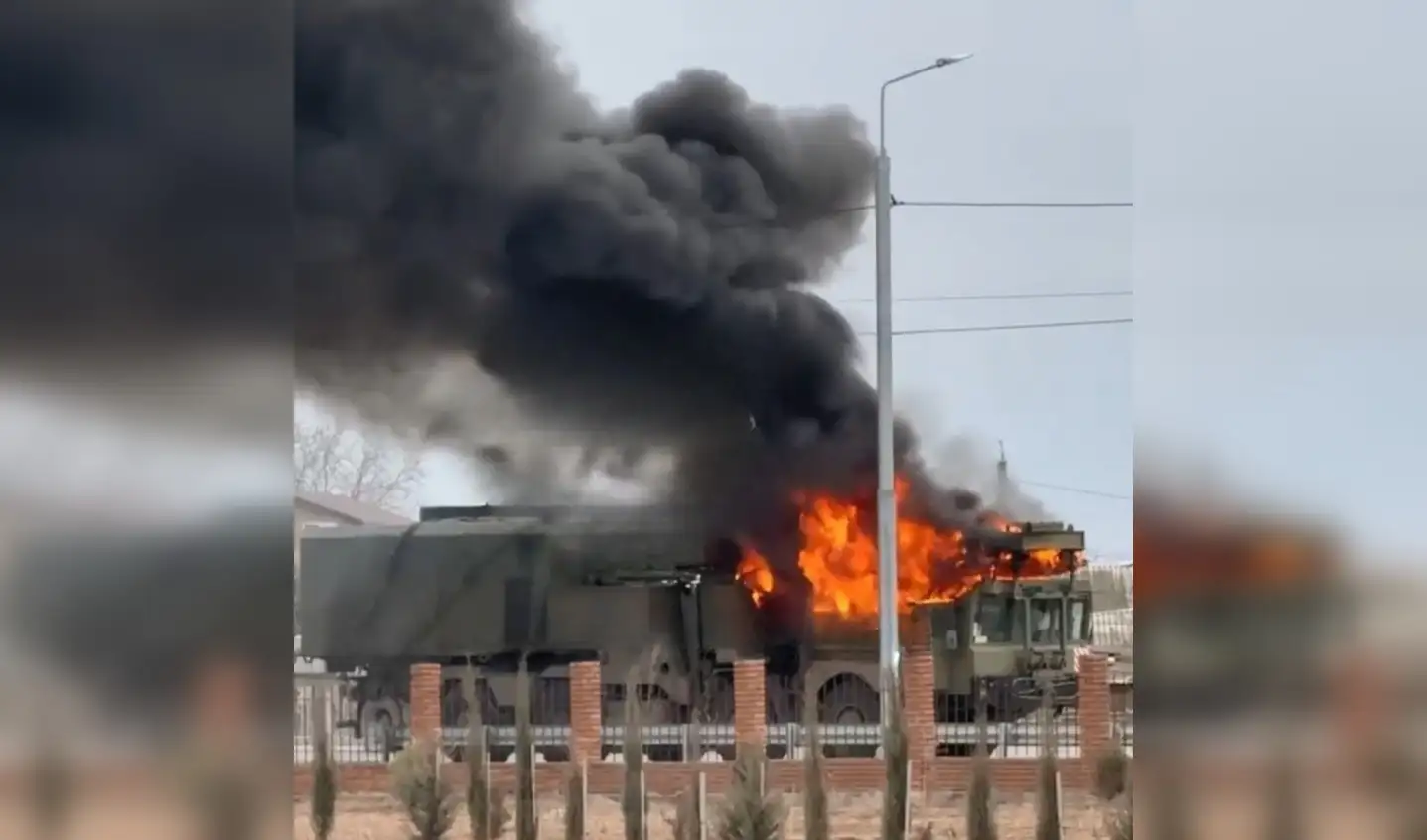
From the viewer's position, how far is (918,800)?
4.82 metres

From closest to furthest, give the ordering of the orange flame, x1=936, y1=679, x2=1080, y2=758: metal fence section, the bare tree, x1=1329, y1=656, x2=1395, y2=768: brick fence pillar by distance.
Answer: x1=1329, y1=656, x2=1395, y2=768: brick fence pillar → x1=936, y1=679, x2=1080, y2=758: metal fence section → the bare tree → the orange flame

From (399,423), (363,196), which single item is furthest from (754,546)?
(363,196)

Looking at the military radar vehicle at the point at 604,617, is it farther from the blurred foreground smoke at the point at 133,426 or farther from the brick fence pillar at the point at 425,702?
the blurred foreground smoke at the point at 133,426

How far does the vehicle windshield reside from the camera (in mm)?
6254

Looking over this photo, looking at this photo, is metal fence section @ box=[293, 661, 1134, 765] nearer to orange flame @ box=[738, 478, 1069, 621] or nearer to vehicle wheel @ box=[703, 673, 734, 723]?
vehicle wheel @ box=[703, 673, 734, 723]

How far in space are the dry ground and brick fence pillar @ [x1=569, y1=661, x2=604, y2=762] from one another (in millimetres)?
350

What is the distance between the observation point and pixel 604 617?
636cm

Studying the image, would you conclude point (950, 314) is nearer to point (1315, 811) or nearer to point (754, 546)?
point (754, 546)

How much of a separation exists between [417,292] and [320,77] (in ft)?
3.07

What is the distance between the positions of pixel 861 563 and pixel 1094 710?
4.15ft

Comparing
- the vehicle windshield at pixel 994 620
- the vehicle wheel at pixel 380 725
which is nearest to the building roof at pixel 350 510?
the vehicle wheel at pixel 380 725

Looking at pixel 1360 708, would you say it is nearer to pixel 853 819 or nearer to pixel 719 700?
pixel 853 819

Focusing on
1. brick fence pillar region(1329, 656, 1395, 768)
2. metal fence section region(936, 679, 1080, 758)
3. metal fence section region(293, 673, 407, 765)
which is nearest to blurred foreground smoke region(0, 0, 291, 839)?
metal fence section region(293, 673, 407, 765)

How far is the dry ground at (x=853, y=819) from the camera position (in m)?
4.75
